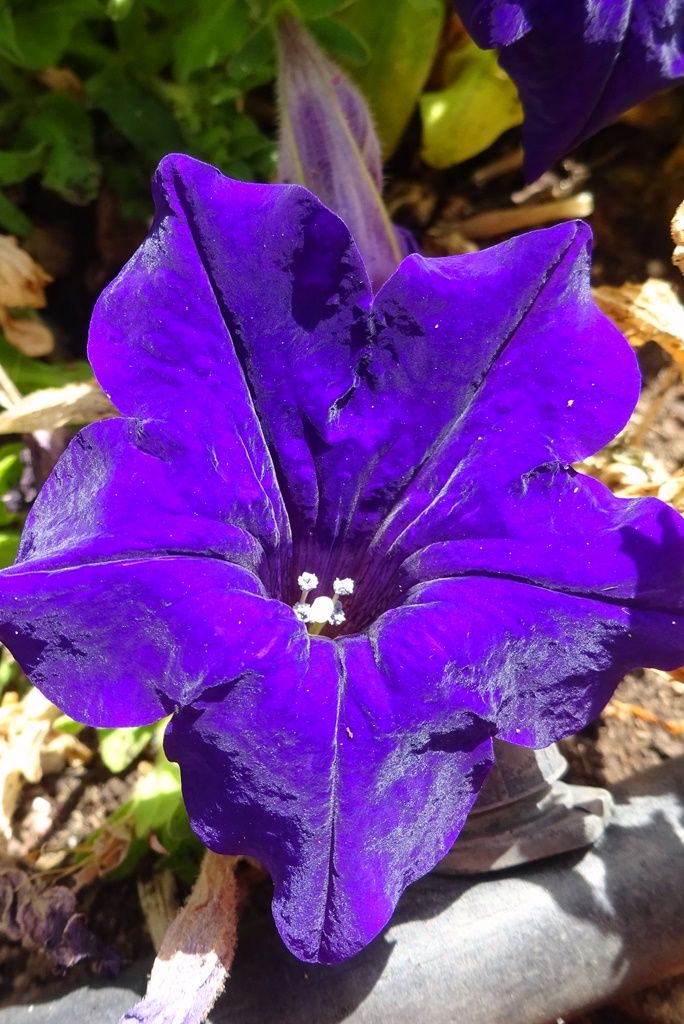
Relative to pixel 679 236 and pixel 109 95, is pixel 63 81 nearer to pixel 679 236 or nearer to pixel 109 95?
pixel 109 95

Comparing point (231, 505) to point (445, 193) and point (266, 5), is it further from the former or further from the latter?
point (445, 193)

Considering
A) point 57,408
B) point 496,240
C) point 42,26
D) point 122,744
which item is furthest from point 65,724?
point 496,240

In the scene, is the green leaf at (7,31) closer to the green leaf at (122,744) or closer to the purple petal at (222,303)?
the purple petal at (222,303)

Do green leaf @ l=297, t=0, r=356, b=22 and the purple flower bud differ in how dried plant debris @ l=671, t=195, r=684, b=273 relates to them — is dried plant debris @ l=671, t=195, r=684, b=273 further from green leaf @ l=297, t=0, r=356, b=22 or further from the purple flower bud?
green leaf @ l=297, t=0, r=356, b=22

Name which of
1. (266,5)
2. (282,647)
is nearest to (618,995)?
(282,647)

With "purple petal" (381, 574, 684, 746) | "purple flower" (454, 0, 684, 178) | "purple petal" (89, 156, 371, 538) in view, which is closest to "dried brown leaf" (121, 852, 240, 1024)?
"purple petal" (381, 574, 684, 746)

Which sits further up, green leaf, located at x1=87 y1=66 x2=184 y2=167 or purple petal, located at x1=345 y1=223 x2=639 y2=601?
green leaf, located at x1=87 y1=66 x2=184 y2=167
